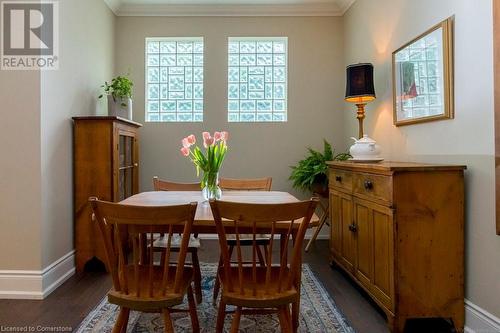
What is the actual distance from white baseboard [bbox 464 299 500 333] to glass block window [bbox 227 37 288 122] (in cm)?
295

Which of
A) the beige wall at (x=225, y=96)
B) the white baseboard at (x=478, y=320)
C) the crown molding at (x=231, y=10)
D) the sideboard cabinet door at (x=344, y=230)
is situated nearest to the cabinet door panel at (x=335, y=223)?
the sideboard cabinet door at (x=344, y=230)

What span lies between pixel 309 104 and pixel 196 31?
1.68 metres

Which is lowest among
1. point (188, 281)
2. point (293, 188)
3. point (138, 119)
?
point (188, 281)

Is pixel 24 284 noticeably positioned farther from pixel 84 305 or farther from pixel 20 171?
pixel 20 171

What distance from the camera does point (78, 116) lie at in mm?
3178

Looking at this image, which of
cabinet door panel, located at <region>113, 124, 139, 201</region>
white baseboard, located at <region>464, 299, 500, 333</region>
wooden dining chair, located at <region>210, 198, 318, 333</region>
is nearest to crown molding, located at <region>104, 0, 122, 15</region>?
cabinet door panel, located at <region>113, 124, 139, 201</region>

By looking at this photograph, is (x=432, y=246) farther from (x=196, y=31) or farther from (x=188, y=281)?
(x=196, y=31)

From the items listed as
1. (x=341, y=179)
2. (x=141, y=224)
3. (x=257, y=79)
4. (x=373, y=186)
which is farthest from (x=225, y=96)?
(x=141, y=224)

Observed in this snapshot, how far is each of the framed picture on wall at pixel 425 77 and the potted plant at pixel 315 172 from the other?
1084 mm

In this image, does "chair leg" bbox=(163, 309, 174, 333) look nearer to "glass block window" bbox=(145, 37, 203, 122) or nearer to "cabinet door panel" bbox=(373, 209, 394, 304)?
"cabinet door panel" bbox=(373, 209, 394, 304)

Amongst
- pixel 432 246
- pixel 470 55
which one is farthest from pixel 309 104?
pixel 432 246

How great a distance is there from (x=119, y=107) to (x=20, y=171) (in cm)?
134

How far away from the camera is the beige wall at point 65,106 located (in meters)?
2.70

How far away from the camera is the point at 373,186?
90.9 inches
